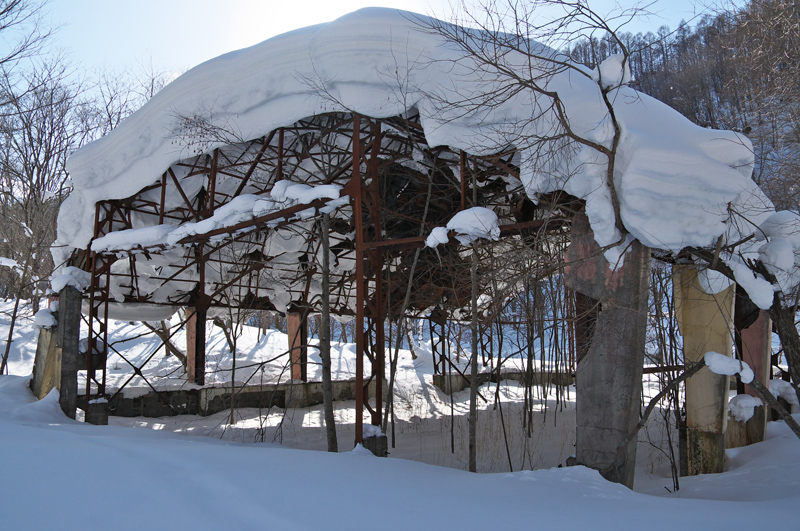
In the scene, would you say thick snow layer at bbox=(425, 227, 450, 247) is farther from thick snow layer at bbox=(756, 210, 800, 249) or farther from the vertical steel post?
thick snow layer at bbox=(756, 210, 800, 249)

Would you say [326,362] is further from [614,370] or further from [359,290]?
[614,370]

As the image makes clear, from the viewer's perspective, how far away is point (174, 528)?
138 inches

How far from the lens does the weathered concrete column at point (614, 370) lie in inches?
253

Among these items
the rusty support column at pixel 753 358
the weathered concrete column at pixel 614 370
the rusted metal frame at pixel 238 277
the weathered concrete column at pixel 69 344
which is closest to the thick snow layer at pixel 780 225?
the weathered concrete column at pixel 614 370

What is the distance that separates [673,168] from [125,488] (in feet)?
19.7

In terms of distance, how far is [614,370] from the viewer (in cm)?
650

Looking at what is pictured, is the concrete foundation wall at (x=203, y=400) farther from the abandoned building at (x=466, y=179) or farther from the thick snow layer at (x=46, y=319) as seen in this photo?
the abandoned building at (x=466, y=179)

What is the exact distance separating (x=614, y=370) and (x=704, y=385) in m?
2.63

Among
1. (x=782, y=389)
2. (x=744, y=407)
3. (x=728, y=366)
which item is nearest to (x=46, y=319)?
→ (x=728, y=366)

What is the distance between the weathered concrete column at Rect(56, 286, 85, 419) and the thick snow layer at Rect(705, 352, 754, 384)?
11779 mm

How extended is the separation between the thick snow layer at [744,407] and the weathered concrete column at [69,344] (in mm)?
12578

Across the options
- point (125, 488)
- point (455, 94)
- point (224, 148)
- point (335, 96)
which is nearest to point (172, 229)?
point (224, 148)

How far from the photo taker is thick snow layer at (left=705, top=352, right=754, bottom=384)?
5316mm

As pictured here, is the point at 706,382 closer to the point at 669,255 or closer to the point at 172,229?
the point at 669,255
